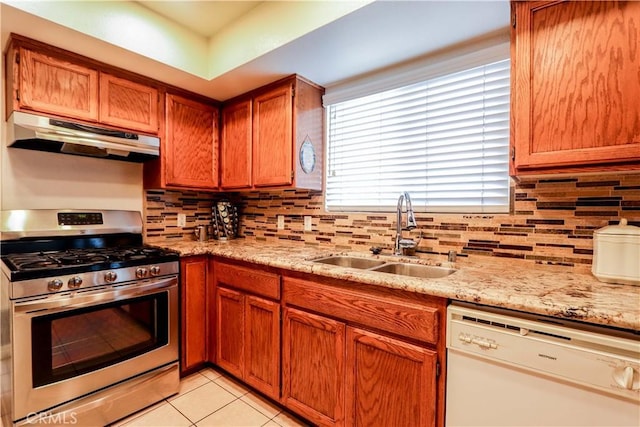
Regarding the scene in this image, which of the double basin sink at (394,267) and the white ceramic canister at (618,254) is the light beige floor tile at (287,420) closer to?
the double basin sink at (394,267)

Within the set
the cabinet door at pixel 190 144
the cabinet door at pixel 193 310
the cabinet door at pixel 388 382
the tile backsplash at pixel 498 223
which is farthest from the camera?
the cabinet door at pixel 190 144

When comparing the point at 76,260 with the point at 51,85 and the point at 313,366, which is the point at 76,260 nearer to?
the point at 51,85

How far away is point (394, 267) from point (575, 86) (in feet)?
3.78

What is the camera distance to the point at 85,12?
64.2 inches

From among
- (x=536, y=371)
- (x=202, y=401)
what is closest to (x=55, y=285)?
(x=202, y=401)

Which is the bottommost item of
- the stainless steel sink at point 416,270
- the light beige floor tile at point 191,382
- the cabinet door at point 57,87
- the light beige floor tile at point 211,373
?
the light beige floor tile at point 191,382

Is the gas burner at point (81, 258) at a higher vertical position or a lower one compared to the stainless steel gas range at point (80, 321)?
higher

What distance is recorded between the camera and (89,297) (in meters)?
1.58

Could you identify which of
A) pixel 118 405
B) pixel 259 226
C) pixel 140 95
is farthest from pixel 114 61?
pixel 118 405

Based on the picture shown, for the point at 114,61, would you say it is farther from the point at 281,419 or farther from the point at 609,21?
the point at 609,21

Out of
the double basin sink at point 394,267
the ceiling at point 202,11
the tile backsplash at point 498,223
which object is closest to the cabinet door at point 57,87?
the ceiling at point 202,11

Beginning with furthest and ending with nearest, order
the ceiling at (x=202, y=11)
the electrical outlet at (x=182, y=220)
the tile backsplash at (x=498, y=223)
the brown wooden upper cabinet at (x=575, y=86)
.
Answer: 1. the electrical outlet at (x=182, y=220)
2. the ceiling at (x=202, y=11)
3. the tile backsplash at (x=498, y=223)
4. the brown wooden upper cabinet at (x=575, y=86)

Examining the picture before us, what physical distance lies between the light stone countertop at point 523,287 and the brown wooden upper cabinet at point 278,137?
744 millimetres

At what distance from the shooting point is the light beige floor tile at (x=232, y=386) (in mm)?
1966
